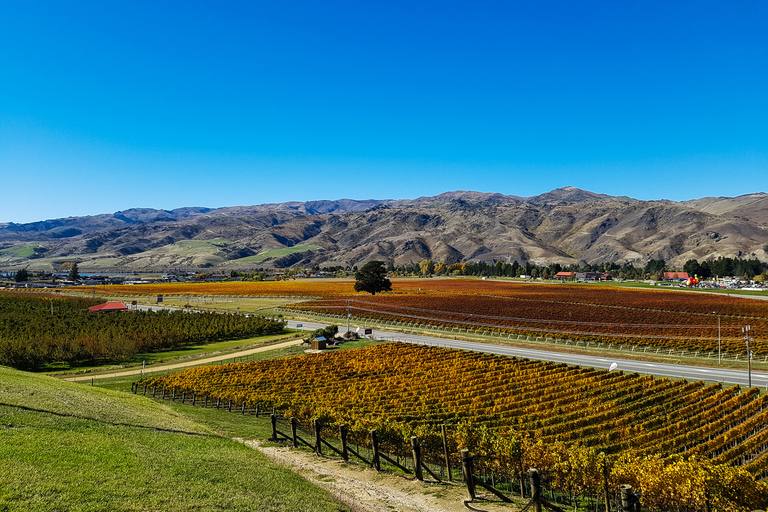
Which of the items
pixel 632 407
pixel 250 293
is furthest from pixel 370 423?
pixel 250 293

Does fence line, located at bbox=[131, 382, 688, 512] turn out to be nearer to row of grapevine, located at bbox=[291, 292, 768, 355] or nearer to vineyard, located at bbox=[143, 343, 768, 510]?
vineyard, located at bbox=[143, 343, 768, 510]

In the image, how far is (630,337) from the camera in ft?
185

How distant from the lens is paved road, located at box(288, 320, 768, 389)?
37.6m

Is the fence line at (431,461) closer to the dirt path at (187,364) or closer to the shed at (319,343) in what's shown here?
the dirt path at (187,364)

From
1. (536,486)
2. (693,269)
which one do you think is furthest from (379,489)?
(693,269)

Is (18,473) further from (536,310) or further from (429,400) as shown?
(536,310)

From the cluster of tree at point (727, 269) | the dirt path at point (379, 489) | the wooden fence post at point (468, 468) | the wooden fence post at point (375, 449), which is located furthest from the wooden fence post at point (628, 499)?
the cluster of tree at point (727, 269)

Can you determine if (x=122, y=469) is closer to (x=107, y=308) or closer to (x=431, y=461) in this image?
(x=431, y=461)

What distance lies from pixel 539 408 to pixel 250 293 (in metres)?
110

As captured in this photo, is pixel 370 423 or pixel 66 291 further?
pixel 66 291

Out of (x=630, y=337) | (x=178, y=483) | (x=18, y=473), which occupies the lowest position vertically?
(x=630, y=337)

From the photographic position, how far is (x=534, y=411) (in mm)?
26953

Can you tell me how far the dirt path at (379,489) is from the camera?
12.4m

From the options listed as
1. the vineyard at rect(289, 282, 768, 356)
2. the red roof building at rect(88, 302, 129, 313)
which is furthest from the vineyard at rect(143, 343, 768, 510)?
the red roof building at rect(88, 302, 129, 313)
